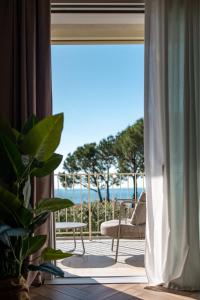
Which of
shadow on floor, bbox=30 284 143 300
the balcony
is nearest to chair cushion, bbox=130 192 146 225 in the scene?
the balcony

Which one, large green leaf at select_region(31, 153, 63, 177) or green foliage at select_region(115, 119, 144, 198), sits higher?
green foliage at select_region(115, 119, 144, 198)

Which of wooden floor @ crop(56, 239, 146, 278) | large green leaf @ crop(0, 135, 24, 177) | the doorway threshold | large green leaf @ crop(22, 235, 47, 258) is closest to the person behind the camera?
large green leaf @ crop(0, 135, 24, 177)

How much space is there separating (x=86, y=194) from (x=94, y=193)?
180 millimetres

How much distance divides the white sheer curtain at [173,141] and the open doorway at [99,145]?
0.93 metres

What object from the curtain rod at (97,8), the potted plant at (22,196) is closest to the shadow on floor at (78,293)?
the potted plant at (22,196)

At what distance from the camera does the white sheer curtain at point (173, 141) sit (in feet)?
9.41

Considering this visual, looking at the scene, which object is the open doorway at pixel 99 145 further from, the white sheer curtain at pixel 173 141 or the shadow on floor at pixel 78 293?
the white sheer curtain at pixel 173 141

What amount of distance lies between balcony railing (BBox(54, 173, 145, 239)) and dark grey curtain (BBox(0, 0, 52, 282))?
2.29m

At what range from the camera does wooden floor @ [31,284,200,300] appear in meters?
2.69

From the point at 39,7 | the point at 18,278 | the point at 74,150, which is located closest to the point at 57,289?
the point at 18,278

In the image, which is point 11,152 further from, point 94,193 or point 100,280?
point 94,193

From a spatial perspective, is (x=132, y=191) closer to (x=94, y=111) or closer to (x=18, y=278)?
(x=94, y=111)

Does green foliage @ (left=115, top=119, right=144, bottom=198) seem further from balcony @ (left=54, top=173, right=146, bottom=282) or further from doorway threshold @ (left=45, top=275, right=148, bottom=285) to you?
doorway threshold @ (left=45, top=275, right=148, bottom=285)

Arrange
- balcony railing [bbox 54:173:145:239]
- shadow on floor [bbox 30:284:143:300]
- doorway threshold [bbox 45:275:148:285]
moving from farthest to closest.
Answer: balcony railing [bbox 54:173:145:239], doorway threshold [bbox 45:275:148:285], shadow on floor [bbox 30:284:143:300]
